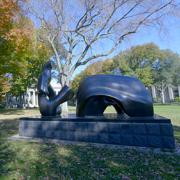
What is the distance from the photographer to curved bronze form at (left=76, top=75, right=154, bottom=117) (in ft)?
20.1

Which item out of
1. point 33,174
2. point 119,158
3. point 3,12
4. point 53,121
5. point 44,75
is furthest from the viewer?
point 3,12

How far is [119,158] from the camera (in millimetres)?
4773

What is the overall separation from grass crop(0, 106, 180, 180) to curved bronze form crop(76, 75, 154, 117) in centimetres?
134

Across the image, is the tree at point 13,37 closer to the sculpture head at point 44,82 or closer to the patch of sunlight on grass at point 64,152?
the sculpture head at point 44,82

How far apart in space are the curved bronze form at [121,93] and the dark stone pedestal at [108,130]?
33cm

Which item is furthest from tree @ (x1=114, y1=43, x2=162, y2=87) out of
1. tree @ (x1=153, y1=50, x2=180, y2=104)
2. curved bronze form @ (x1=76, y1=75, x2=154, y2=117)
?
curved bronze form @ (x1=76, y1=75, x2=154, y2=117)

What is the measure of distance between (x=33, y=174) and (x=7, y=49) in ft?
42.2

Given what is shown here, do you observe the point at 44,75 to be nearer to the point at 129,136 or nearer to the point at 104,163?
the point at 129,136

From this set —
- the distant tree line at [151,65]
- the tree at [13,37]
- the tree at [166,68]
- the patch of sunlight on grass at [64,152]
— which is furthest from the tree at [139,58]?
the patch of sunlight on grass at [64,152]

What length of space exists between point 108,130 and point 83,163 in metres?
1.85

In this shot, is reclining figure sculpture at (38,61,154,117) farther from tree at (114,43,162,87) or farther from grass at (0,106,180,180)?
tree at (114,43,162,87)

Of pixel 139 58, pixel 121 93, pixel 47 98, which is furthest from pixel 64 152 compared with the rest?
pixel 139 58

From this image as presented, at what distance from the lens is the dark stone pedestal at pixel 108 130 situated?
555cm

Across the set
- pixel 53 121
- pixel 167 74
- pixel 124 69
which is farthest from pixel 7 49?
pixel 167 74
